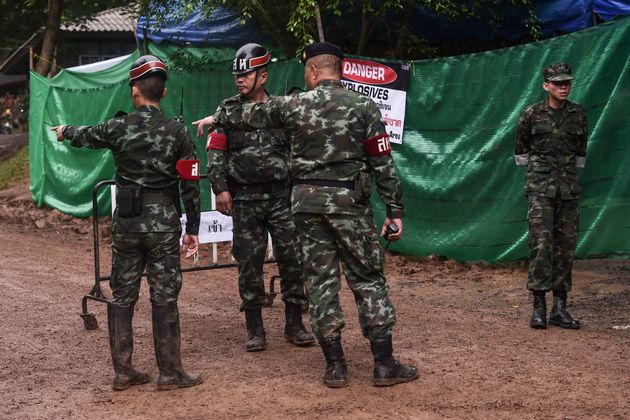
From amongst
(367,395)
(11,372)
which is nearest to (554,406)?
(367,395)

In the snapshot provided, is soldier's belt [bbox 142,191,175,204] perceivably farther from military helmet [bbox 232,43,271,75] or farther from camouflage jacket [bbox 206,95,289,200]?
military helmet [bbox 232,43,271,75]

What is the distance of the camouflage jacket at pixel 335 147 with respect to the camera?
228 inches

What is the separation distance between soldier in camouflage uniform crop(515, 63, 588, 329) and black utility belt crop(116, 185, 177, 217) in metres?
3.01

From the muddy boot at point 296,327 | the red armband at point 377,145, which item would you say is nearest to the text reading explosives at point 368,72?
the muddy boot at point 296,327

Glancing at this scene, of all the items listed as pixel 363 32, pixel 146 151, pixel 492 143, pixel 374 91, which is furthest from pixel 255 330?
pixel 363 32

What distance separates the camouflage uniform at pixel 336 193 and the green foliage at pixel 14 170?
1558cm

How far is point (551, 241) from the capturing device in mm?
7469

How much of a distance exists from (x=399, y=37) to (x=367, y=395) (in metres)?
7.88

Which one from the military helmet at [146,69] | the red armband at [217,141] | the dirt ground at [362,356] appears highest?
the military helmet at [146,69]

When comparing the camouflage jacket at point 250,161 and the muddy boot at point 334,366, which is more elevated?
the camouflage jacket at point 250,161

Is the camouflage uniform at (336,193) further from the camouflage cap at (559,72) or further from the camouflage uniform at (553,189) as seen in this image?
the camouflage cap at (559,72)

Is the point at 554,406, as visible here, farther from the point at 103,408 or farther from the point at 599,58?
the point at 599,58

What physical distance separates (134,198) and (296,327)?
1807 mm

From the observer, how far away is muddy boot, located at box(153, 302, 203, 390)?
6.02 metres
